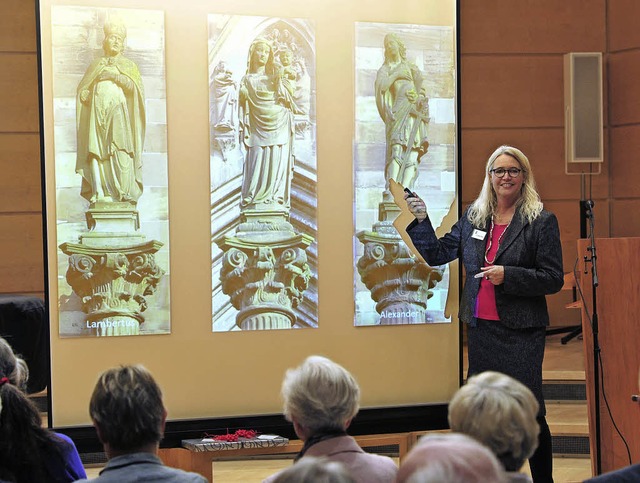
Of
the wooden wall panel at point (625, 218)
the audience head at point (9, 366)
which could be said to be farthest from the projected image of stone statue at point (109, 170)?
the wooden wall panel at point (625, 218)

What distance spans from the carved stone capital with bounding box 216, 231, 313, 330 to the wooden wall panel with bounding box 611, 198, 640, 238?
3.86 meters

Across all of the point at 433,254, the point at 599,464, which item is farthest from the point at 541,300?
the point at 599,464

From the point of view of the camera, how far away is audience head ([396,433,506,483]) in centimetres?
118

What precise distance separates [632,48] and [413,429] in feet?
13.8

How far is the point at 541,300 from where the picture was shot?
3818 millimetres

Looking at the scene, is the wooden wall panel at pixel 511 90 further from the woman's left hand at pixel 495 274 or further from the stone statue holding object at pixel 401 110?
the woman's left hand at pixel 495 274

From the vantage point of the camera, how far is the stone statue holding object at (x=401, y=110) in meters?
4.13

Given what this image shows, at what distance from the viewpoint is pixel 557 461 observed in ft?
15.6

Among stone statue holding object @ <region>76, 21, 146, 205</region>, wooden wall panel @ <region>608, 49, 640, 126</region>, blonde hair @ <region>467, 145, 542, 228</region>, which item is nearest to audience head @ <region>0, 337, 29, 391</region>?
stone statue holding object @ <region>76, 21, 146, 205</region>

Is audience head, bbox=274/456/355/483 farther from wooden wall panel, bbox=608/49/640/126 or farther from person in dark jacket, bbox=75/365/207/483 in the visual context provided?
wooden wall panel, bbox=608/49/640/126

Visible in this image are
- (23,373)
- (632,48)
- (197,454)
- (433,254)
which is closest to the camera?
(23,373)

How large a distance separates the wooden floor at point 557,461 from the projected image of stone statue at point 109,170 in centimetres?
112

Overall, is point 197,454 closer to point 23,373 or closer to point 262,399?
point 262,399

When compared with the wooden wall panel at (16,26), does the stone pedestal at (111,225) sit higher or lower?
lower
